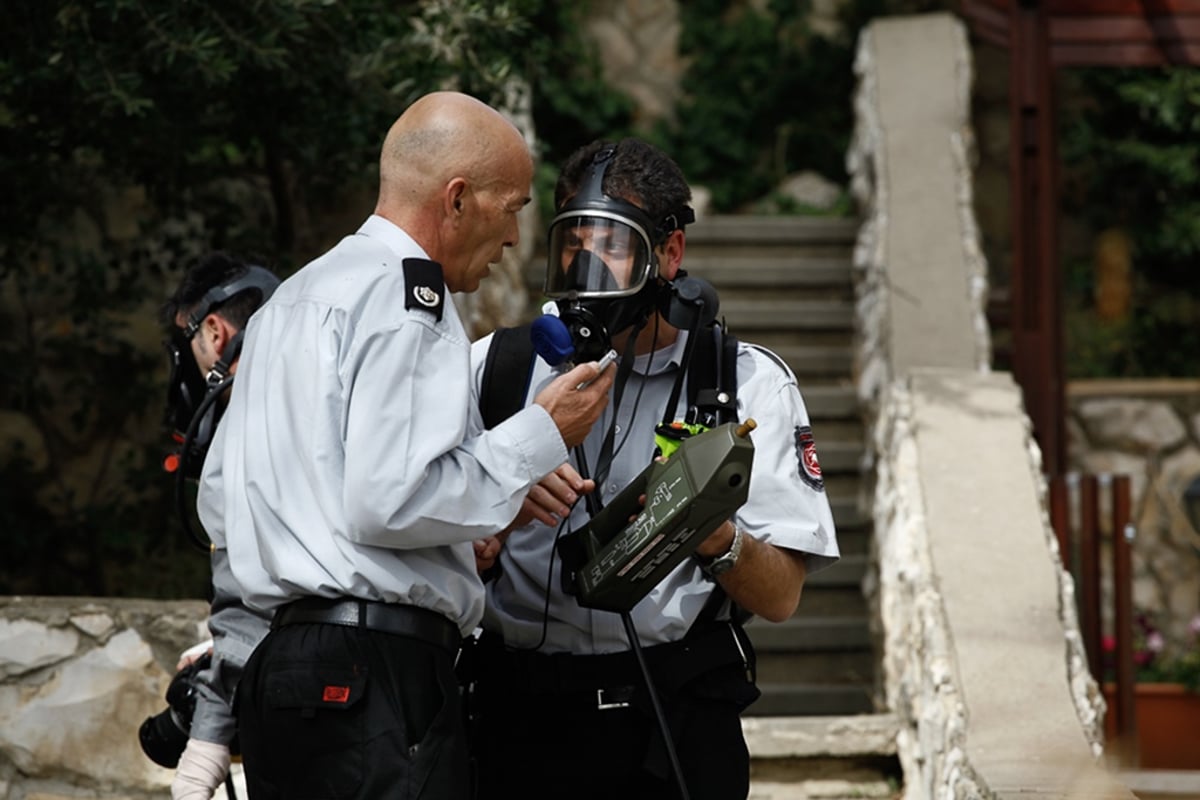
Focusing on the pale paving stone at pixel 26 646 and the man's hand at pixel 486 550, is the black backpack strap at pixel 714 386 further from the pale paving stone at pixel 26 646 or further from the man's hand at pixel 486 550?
the pale paving stone at pixel 26 646

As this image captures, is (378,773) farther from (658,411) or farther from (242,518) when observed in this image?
(658,411)

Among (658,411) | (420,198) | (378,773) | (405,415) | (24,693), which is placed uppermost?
(420,198)

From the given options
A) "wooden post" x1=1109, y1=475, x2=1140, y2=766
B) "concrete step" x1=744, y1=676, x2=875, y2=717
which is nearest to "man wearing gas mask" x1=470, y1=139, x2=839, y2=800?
"concrete step" x1=744, y1=676, x2=875, y2=717

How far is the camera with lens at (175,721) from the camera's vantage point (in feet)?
11.0

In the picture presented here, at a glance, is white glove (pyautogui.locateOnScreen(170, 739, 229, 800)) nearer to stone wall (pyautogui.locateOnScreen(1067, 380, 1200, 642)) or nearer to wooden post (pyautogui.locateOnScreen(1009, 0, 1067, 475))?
wooden post (pyautogui.locateOnScreen(1009, 0, 1067, 475))

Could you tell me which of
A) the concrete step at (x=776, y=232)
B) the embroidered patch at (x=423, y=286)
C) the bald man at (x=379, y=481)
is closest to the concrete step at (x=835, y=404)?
the concrete step at (x=776, y=232)

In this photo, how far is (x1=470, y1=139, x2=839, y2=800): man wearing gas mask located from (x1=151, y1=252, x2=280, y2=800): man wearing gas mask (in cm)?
50

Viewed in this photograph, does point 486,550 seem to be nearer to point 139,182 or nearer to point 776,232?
point 139,182

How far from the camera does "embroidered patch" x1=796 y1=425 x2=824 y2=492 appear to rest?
2.92 metres

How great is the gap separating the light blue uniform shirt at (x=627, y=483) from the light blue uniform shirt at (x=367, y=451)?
335 mm

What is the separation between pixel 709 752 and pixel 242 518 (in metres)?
0.93

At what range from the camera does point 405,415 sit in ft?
7.93

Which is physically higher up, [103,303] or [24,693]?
[103,303]

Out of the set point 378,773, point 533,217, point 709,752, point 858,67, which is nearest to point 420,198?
point 378,773
